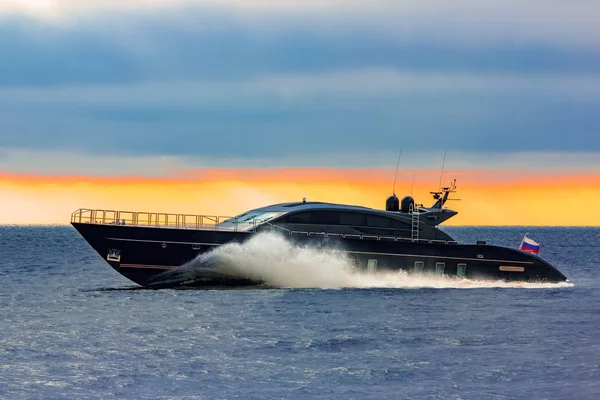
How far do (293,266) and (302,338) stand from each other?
1695 cm

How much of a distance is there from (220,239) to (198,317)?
33.1 feet

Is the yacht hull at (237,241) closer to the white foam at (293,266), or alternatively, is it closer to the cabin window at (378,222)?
the white foam at (293,266)

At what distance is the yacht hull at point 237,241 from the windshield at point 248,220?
156 cm

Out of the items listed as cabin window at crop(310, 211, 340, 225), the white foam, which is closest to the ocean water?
the white foam

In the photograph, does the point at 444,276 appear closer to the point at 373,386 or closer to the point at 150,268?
the point at 150,268

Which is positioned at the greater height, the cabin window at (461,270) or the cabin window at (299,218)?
the cabin window at (299,218)

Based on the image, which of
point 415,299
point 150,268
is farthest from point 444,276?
point 150,268

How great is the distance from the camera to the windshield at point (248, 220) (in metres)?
54.5

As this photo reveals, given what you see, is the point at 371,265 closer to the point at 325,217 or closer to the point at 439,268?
the point at 325,217

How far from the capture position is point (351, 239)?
55406mm

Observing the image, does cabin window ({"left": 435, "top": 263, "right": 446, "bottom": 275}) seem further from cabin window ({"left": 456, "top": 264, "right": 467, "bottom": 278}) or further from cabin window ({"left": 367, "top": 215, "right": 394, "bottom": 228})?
cabin window ({"left": 367, "top": 215, "right": 394, "bottom": 228})

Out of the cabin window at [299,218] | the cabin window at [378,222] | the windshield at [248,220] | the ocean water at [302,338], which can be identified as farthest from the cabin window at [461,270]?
the windshield at [248,220]

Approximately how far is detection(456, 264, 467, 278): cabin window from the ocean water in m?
0.71

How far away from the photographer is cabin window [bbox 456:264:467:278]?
59.4m
